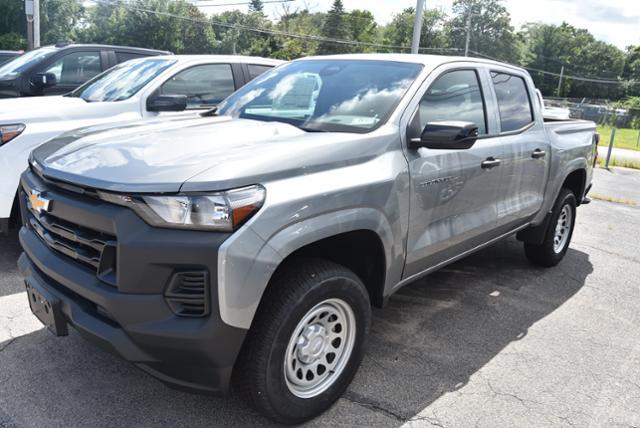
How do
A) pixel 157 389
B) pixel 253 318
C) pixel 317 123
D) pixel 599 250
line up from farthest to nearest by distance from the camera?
pixel 599 250
pixel 317 123
pixel 157 389
pixel 253 318

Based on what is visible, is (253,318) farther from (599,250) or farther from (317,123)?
(599,250)

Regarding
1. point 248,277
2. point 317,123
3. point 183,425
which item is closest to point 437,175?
point 317,123

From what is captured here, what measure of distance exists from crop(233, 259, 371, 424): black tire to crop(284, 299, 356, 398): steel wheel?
5 centimetres

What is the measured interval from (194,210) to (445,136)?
1467mm

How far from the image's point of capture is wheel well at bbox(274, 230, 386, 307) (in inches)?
114

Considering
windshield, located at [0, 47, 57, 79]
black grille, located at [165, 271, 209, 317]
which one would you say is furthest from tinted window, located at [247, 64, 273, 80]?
black grille, located at [165, 271, 209, 317]

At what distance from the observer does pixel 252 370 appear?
2467 mm

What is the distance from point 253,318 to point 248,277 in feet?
0.83

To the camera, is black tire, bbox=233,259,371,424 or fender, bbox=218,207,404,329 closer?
fender, bbox=218,207,404,329

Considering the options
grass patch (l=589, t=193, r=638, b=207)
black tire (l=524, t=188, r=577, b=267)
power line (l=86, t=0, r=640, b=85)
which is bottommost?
grass patch (l=589, t=193, r=638, b=207)

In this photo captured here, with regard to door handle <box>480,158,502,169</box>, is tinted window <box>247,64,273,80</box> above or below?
above

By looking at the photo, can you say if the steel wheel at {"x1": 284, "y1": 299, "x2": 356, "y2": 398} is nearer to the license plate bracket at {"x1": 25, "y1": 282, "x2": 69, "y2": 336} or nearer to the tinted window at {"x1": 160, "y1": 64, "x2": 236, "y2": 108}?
the license plate bracket at {"x1": 25, "y1": 282, "x2": 69, "y2": 336}

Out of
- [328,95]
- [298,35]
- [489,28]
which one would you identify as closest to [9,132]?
[328,95]

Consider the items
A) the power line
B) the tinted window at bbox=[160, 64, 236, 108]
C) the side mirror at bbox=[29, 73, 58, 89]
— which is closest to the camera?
the tinted window at bbox=[160, 64, 236, 108]
